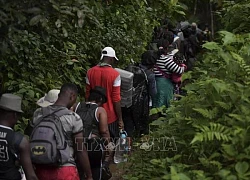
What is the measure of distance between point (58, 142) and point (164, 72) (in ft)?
15.7

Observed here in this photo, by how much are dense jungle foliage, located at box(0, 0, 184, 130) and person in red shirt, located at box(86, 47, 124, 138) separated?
1.72 feet

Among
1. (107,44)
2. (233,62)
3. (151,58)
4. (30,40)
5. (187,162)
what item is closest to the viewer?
(187,162)

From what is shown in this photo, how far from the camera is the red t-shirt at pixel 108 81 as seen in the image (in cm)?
769

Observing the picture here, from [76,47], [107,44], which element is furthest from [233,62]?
[107,44]

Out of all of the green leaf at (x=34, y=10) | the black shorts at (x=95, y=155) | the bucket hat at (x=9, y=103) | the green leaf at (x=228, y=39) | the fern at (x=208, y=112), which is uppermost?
the green leaf at (x=34, y=10)

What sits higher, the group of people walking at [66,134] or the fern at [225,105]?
the fern at [225,105]

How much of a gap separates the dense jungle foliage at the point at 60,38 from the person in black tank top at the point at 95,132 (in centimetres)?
85

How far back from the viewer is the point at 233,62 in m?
4.97

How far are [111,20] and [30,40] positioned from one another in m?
4.08

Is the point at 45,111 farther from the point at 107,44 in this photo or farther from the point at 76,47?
the point at 107,44

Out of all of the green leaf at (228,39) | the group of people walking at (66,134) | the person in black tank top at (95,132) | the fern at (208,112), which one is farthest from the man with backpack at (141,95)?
the fern at (208,112)

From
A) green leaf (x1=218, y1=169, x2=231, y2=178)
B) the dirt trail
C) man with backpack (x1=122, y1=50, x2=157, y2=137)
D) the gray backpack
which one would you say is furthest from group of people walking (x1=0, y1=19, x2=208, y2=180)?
green leaf (x1=218, y1=169, x2=231, y2=178)

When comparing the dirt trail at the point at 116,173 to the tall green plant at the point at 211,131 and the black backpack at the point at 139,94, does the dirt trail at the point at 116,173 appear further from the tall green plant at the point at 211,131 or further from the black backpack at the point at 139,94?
the tall green plant at the point at 211,131

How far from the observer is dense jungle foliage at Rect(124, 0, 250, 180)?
4078 mm
